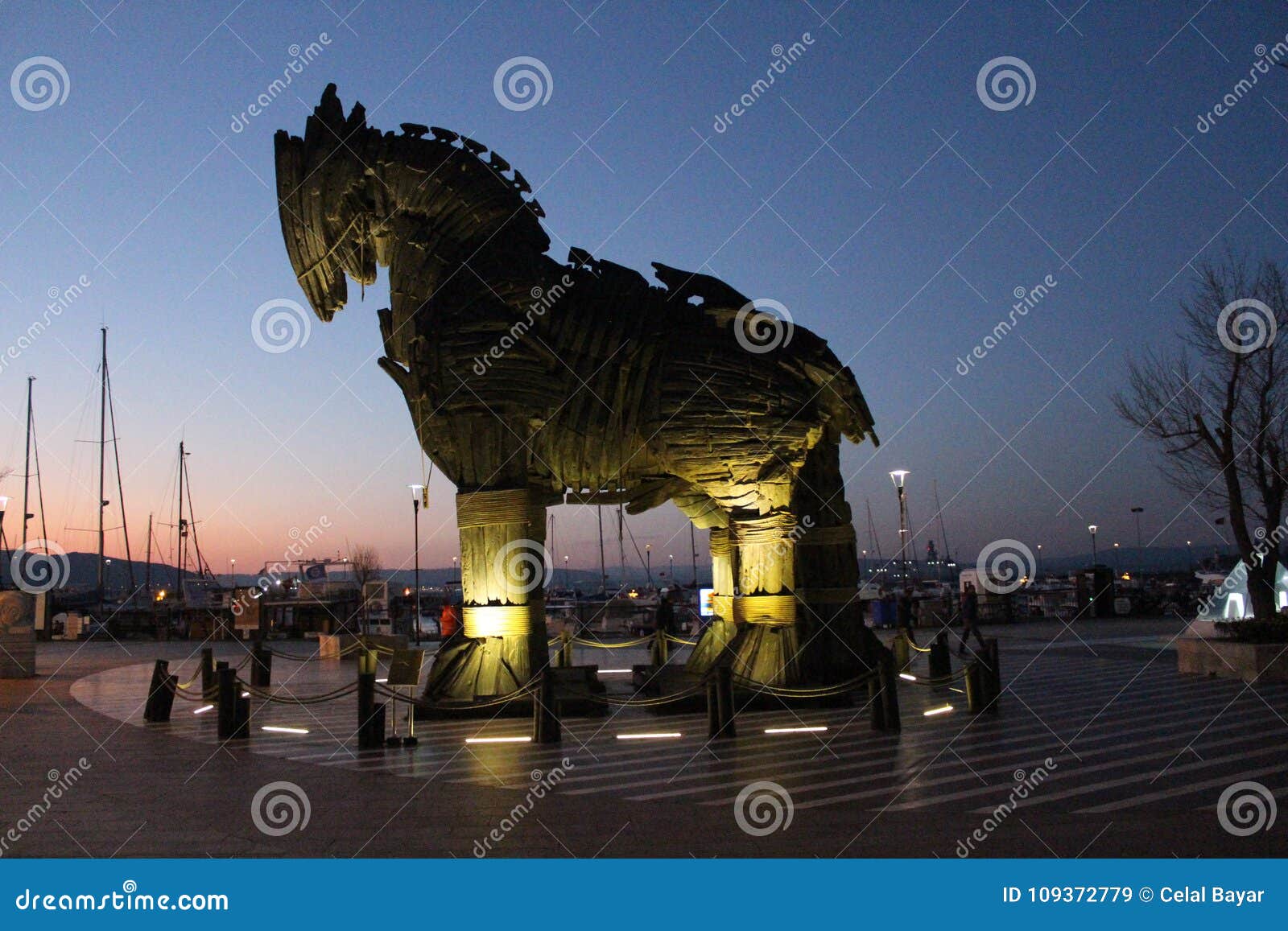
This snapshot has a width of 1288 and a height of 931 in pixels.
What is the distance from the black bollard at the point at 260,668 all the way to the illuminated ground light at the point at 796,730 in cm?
807

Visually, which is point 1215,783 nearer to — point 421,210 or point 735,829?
point 735,829

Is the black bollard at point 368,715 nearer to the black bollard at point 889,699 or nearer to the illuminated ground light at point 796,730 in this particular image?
the illuminated ground light at point 796,730

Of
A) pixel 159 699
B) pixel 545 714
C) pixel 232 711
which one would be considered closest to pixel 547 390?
pixel 545 714

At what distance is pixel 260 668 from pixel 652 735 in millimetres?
7888

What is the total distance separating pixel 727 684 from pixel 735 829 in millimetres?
3436

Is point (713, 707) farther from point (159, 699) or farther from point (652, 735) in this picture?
point (159, 699)

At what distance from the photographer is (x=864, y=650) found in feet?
37.8

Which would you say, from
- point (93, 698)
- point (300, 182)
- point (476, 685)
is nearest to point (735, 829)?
point (476, 685)

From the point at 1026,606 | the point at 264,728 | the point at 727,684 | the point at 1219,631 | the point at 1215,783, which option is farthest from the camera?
the point at 1026,606

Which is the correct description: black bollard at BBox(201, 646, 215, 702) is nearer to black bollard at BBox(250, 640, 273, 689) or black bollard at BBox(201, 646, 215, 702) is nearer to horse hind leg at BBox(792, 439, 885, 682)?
black bollard at BBox(250, 640, 273, 689)

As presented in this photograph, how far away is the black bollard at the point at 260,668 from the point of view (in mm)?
13945

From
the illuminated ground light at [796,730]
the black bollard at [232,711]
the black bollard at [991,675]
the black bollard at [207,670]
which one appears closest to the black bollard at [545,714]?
the illuminated ground light at [796,730]

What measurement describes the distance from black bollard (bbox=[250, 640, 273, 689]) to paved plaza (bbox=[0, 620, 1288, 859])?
5.47 feet

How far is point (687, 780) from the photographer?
23.5 feet
